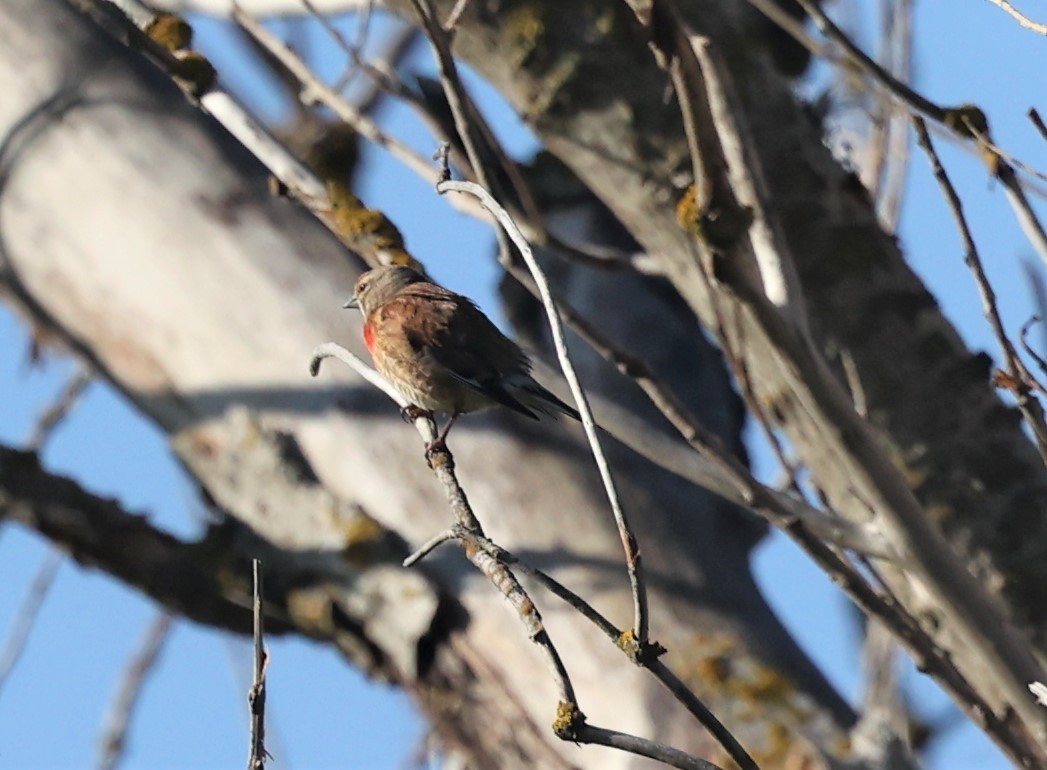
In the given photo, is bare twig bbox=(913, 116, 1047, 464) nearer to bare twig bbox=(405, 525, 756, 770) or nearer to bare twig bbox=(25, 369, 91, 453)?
bare twig bbox=(405, 525, 756, 770)

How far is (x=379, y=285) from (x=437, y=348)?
0.31 m

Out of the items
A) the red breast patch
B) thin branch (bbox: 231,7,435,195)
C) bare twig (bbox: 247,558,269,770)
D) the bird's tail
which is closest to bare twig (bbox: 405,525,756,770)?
bare twig (bbox: 247,558,269,770)

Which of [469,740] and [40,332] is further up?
[40,332]

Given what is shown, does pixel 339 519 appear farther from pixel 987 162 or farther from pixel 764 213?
pixel 987 162

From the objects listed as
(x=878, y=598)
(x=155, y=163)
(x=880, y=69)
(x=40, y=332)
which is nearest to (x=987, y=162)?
(x=880, y=69)

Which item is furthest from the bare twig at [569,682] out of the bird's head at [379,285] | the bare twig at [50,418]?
the bare twig at [50,418]

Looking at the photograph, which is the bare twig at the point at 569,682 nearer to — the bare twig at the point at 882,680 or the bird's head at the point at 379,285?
the bare twig at the point at 882,680

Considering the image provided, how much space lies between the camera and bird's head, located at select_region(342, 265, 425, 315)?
4.10 meters

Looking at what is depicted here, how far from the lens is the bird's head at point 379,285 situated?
13.5 ft

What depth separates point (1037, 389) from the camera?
9.28ft

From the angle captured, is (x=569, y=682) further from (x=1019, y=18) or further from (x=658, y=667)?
(x=1019, y=18)

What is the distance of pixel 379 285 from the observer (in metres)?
4.24

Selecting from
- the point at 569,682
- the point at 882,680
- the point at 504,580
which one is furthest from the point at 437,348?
the point at 569,682

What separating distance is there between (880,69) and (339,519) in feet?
7.11
